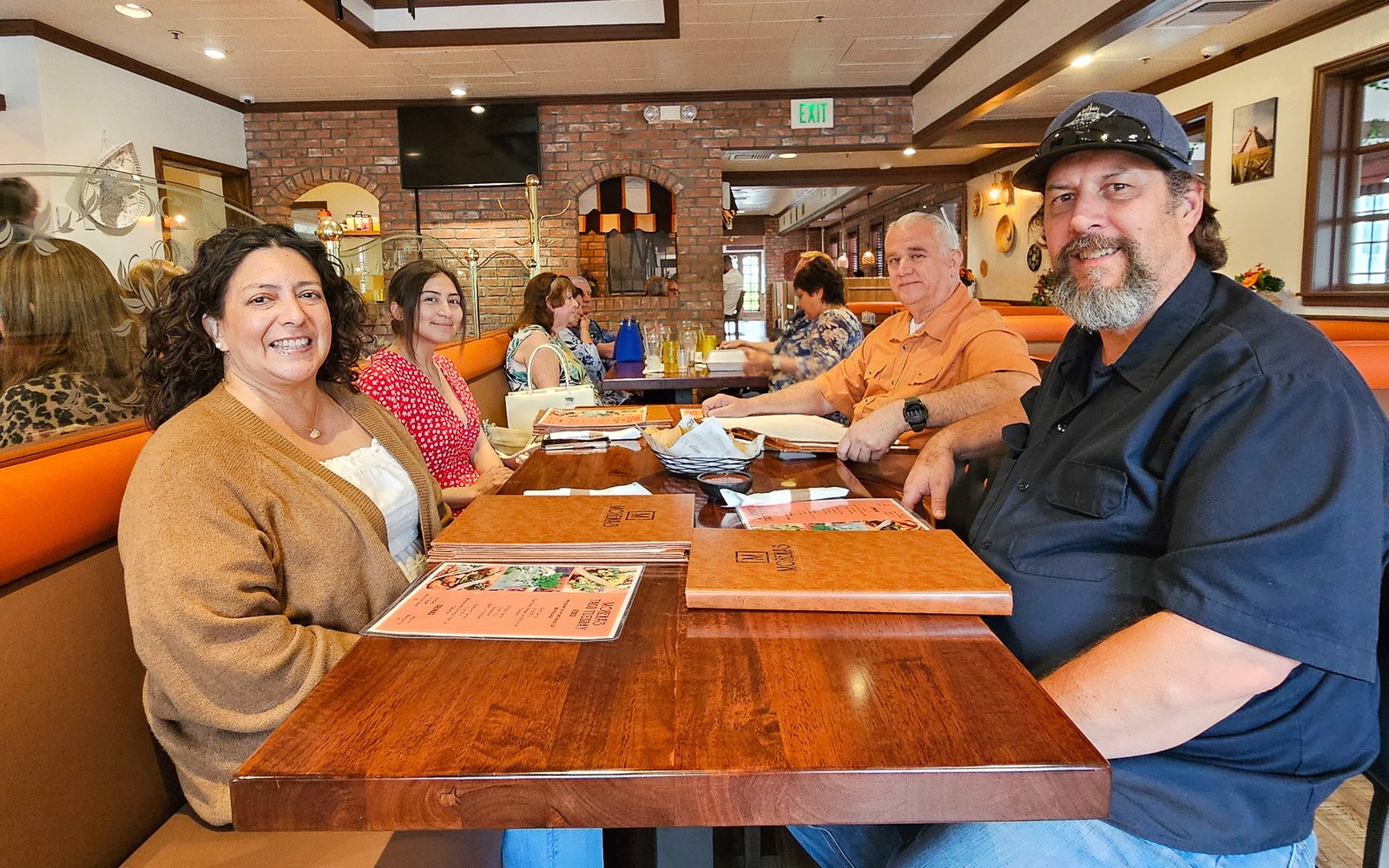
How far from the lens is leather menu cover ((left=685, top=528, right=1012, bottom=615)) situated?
1000 millimetres

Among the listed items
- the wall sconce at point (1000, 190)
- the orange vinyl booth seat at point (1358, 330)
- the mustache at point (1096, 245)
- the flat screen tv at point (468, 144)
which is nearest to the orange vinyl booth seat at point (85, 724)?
the mustache at point (1096, 245)

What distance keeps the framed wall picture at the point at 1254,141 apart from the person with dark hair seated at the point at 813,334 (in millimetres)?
3989

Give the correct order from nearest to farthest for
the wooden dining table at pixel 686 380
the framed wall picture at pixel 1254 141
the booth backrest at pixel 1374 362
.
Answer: the booth backrest at pixel 1374 362 → the wooden dining table at pixel 686 380 → the framed wall picture at pixel 1254 141

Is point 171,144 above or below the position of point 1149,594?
above

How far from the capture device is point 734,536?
124 centimetres

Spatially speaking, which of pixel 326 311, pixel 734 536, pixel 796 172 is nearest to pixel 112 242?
pixel 326 311

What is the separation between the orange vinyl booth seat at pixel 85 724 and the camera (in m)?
1.00

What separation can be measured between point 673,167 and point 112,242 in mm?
6631

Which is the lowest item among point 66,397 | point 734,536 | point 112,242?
point 734,536

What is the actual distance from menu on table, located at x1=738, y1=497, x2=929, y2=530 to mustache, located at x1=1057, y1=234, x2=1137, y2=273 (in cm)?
49

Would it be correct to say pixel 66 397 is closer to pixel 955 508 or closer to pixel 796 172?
pixel 955 508

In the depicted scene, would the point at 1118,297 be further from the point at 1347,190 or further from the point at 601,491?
the point at 1347,190

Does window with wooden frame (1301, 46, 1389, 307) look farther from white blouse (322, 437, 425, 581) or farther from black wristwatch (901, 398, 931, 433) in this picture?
white blouse (322, 437, 425, 581)

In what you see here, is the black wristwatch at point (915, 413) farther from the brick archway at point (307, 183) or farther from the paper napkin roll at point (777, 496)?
the brick archway at point (307, 183)
